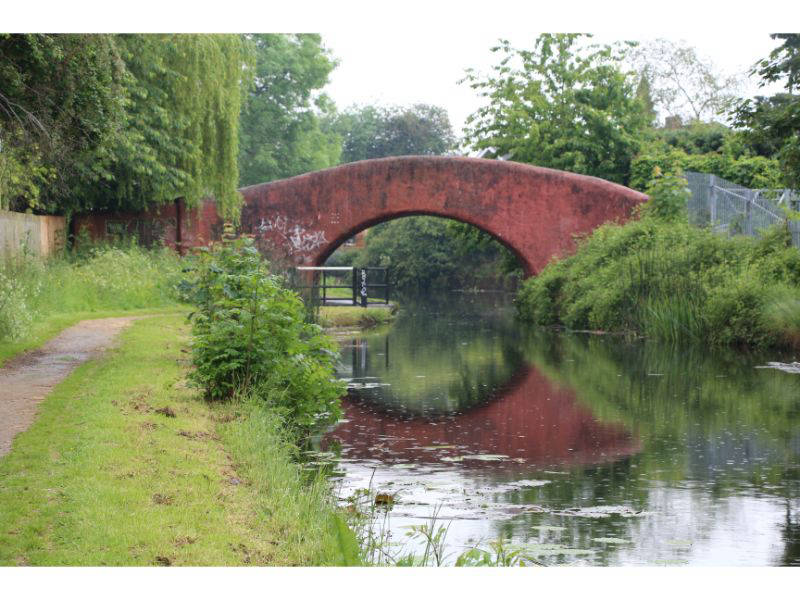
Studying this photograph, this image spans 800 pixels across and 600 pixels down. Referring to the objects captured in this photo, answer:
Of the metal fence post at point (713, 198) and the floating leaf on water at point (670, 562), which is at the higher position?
the metal fence post at point (713, 198)

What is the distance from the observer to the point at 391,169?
95.9 ft

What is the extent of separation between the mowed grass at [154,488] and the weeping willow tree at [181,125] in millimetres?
14343

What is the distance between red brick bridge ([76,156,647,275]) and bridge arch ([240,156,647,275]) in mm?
25

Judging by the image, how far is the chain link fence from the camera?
74.7 ft

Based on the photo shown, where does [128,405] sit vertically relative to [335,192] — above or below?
below

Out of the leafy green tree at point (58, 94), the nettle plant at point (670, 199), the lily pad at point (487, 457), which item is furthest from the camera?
the nettle plant at point (670, 199)

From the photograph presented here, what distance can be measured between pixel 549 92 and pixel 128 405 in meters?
28.9

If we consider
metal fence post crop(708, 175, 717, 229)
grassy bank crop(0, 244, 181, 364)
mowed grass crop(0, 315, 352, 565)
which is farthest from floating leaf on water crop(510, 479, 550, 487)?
metal fence post crop(708, 175, 717, 229)

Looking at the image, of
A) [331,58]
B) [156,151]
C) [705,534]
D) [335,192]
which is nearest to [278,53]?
[331,58]

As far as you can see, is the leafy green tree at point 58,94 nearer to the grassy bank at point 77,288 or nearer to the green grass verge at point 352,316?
the grassy bank at point 77,288

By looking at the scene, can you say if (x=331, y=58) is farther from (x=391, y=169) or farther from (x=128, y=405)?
(x=128, y=405)

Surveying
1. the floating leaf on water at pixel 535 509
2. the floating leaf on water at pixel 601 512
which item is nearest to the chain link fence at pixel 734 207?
the floating leaf on water at pixel 601 512

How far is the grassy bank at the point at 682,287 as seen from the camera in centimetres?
1933

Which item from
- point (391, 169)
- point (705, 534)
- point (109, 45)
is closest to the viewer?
point (705, 534)
